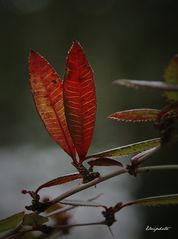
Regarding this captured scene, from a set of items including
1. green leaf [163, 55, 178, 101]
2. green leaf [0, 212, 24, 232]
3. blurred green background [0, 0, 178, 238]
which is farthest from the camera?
blurred green background [0, 0, 178, 238]

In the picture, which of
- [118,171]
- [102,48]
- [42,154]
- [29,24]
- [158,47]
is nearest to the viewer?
[118,171]

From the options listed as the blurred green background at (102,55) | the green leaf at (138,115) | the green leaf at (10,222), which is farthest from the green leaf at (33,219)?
the blurred green background at (102,55)

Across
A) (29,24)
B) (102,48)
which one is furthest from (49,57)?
(29,24)

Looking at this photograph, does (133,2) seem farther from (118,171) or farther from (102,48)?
(118,171)

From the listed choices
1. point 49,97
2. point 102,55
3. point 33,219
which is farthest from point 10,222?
point 102,55

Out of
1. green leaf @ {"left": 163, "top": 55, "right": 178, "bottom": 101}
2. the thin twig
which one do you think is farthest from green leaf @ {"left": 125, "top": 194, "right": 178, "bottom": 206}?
green leaf @ {"left": 163, "top": 55, "right": 178, "bottom": 101}

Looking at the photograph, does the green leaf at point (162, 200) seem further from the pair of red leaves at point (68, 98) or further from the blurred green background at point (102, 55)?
the blurred green background at point (102, 55)

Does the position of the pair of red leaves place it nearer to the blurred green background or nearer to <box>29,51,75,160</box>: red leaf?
<box>29,51,75,160</box>: red leaf

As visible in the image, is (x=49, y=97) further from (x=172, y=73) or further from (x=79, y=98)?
(x=172, y=73)
